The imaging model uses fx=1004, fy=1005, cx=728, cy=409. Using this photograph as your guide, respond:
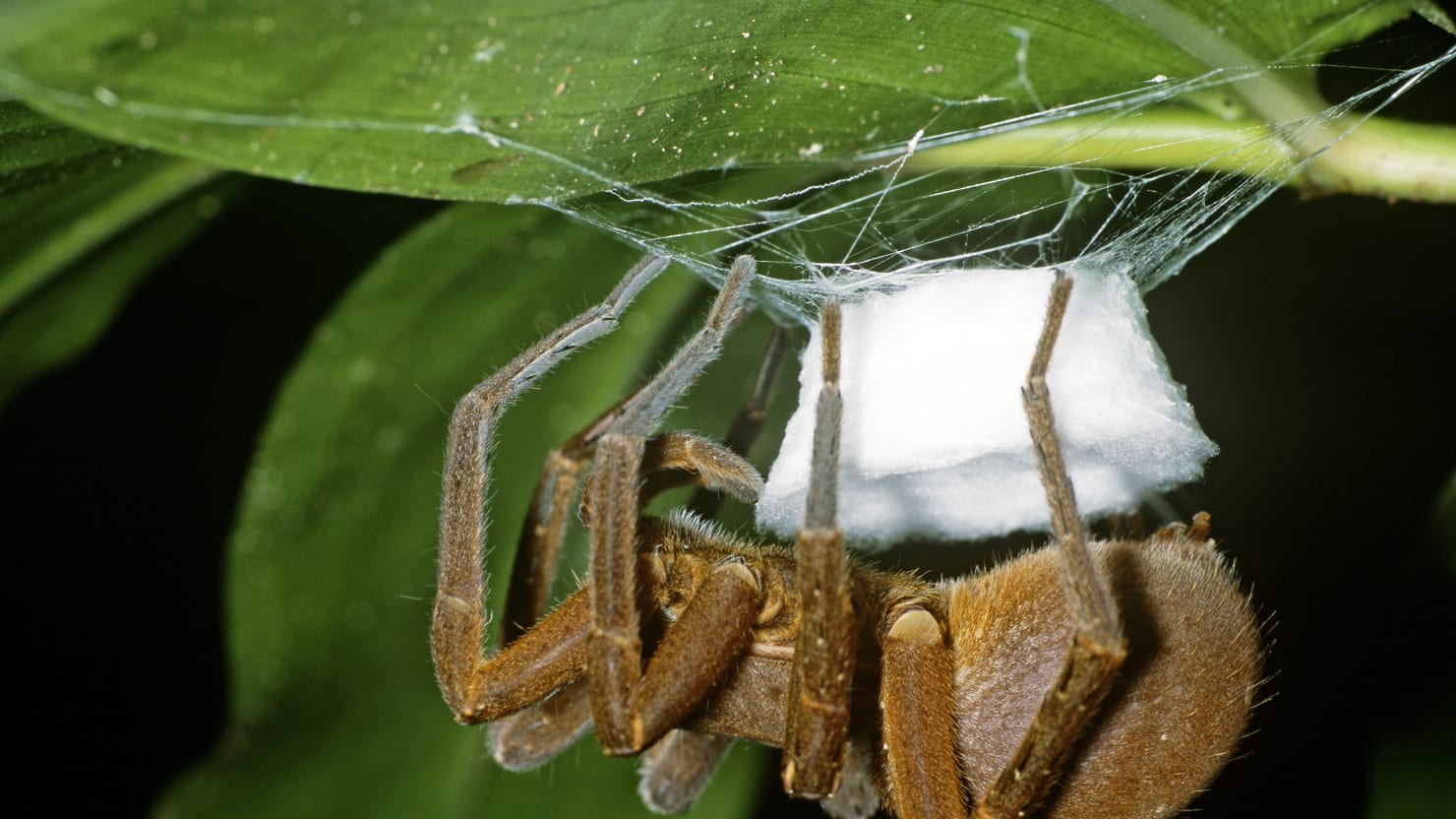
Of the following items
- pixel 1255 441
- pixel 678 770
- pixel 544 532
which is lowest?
pixel 678 770

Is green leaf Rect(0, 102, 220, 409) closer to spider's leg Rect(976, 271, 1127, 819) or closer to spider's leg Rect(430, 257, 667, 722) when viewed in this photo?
spider's leg Rect(430, 257, 667, 722)

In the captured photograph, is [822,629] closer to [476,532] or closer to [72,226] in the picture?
[476,532]

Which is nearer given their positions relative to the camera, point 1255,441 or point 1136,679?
point 1136,679

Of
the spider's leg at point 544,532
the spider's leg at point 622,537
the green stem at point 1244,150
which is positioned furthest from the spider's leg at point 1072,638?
the spider's leg at point 544,532

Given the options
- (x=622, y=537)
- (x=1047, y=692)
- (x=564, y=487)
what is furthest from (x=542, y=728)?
(x=1047, y=692)

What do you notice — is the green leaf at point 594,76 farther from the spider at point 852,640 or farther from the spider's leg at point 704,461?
the spider's leg at point 704,461

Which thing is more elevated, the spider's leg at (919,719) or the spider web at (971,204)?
the spider web at (971,204)

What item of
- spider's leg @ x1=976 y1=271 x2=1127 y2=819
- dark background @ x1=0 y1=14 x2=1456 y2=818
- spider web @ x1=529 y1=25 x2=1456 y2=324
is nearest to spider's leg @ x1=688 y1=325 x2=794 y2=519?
spider web @ x1=529 y1=25 x2=1456 y2=324

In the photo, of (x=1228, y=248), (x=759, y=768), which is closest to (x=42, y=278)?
(x=759, y=768)
